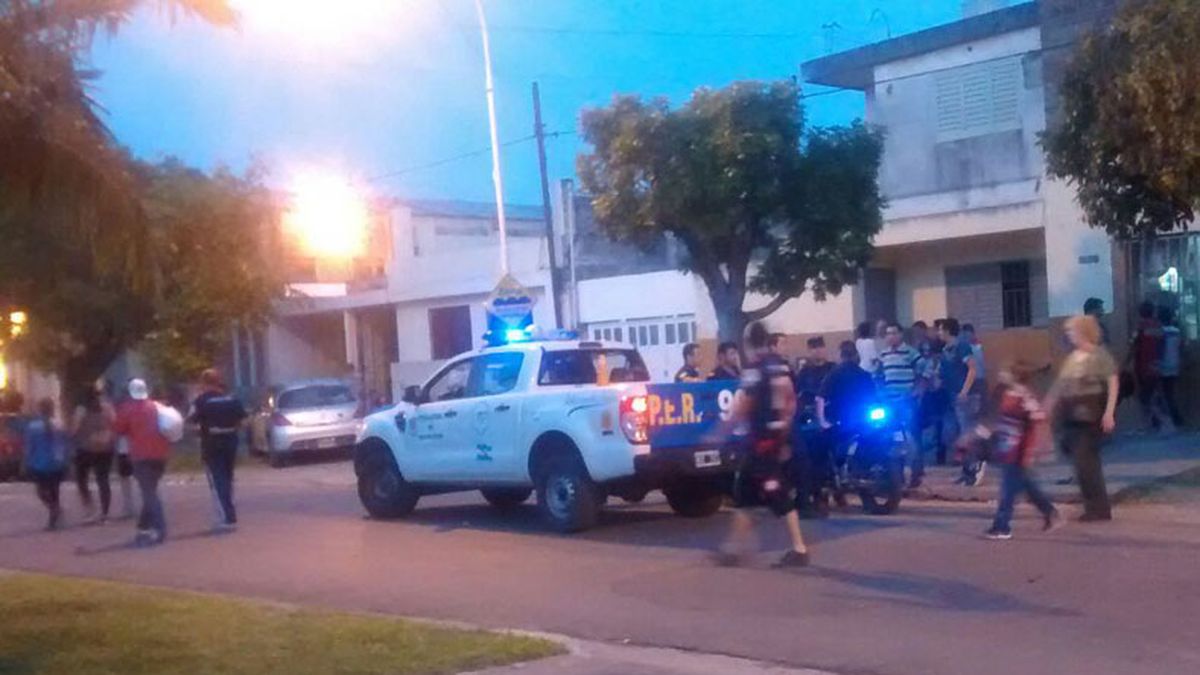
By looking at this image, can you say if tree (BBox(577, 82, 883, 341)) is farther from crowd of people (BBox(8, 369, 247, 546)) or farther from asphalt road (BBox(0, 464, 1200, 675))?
crowd of people (BBox(8, 369, 247, 546))

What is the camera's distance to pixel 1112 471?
1606 cm

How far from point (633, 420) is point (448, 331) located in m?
23.2

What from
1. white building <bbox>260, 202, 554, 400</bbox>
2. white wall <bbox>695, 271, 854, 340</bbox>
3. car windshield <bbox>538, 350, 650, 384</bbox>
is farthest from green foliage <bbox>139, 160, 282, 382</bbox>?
car windshield <bbox>538, 350, 650, 384</bbox>

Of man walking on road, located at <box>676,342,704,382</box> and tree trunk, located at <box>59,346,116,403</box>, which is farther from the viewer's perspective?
tree trunk, located at <box>59,346,116,403</box>

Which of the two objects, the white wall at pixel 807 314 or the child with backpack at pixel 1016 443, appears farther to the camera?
the white wall at pixel 807 314

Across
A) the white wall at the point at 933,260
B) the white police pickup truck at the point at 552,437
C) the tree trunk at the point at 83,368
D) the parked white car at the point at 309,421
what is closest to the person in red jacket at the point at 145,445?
the white police pickup truck at the point at 552,437

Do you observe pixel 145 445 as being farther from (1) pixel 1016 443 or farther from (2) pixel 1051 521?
(2) pixel 1051 521

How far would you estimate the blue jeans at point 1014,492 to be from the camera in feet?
41.2

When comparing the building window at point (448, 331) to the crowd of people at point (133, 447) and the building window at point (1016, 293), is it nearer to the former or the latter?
the building window at point (1016, 293)

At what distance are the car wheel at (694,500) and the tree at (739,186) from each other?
625 centimetres

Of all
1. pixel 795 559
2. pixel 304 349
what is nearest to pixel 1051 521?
pixel 795 559

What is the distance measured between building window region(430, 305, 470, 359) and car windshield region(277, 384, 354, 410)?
6863 mm

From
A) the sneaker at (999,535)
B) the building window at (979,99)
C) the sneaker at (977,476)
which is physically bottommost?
the sneaker at (999,535)

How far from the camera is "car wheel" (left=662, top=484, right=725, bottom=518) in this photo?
1600 cm
